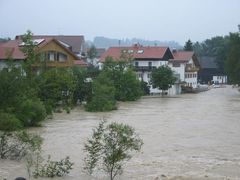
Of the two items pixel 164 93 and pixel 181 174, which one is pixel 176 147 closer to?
pixel 181 174

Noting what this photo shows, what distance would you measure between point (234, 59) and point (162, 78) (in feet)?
36.6

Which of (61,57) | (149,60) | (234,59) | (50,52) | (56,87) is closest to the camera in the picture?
(56,87)

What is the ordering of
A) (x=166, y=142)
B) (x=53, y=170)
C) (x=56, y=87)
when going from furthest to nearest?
(x=56, y=87), (x=166, y=142), (x=53, y=170)

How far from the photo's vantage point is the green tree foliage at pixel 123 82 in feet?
166

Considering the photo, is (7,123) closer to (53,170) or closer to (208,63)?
(53,170)

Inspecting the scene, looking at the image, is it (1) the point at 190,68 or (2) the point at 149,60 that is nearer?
(2) the point at 149,60

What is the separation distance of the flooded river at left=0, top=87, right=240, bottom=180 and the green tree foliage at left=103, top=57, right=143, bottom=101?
902cm

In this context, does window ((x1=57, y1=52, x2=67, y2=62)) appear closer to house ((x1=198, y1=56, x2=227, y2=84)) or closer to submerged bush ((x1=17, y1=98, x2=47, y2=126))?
submerged bush ((x1=17, y1=98, x2=47, y2=126))

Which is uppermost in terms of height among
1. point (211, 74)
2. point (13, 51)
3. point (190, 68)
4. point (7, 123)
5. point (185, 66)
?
point (13, 51)

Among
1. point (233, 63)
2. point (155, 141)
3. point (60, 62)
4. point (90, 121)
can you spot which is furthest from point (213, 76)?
point (155, 141)

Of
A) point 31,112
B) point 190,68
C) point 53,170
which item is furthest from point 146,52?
point 53,170

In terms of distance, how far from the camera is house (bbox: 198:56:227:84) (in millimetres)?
97312

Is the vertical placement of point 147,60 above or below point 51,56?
above

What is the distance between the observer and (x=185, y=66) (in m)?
72.8
